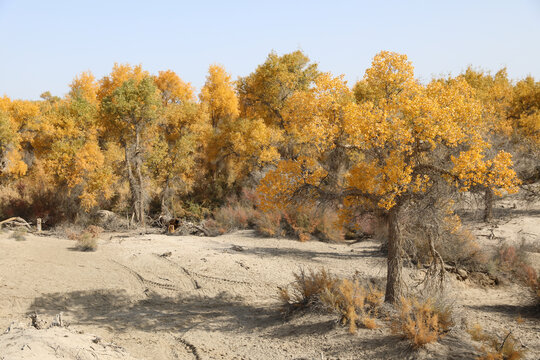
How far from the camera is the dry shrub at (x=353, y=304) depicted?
798 centimetres

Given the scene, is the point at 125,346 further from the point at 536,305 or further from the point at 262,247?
the point at 536,305

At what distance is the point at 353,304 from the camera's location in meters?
8.33

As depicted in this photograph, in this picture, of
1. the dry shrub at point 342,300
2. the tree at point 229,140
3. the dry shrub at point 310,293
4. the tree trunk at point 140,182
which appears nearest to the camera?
the dry shrub at point 342,300

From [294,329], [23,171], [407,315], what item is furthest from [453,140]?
[23,171]

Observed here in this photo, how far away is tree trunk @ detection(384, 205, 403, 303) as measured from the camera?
28.8 ft

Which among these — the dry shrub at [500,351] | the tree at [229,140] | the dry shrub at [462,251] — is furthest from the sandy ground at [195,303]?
the tree at [229,140]

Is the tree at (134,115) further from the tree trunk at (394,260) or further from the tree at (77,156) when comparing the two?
the tree trunk at (394,260)

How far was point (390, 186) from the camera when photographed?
7.59 metres

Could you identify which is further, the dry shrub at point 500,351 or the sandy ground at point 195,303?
the sandy ground at point 195,303

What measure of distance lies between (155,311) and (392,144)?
6.85 m

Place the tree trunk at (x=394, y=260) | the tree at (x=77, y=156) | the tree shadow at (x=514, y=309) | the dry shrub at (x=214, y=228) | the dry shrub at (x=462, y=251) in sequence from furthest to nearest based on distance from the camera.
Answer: the tree at (x=77, y=156), the dry shrub at (x=214, y=228), the dry shrub at (x=462, y=251), the tree shadow at (x=514, y=309), the tree trunk at (x=394, y=260)

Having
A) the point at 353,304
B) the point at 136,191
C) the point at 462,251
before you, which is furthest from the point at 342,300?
the point at 136,191

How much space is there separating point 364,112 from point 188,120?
23.4 metres

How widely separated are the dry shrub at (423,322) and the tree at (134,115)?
17.9 m
